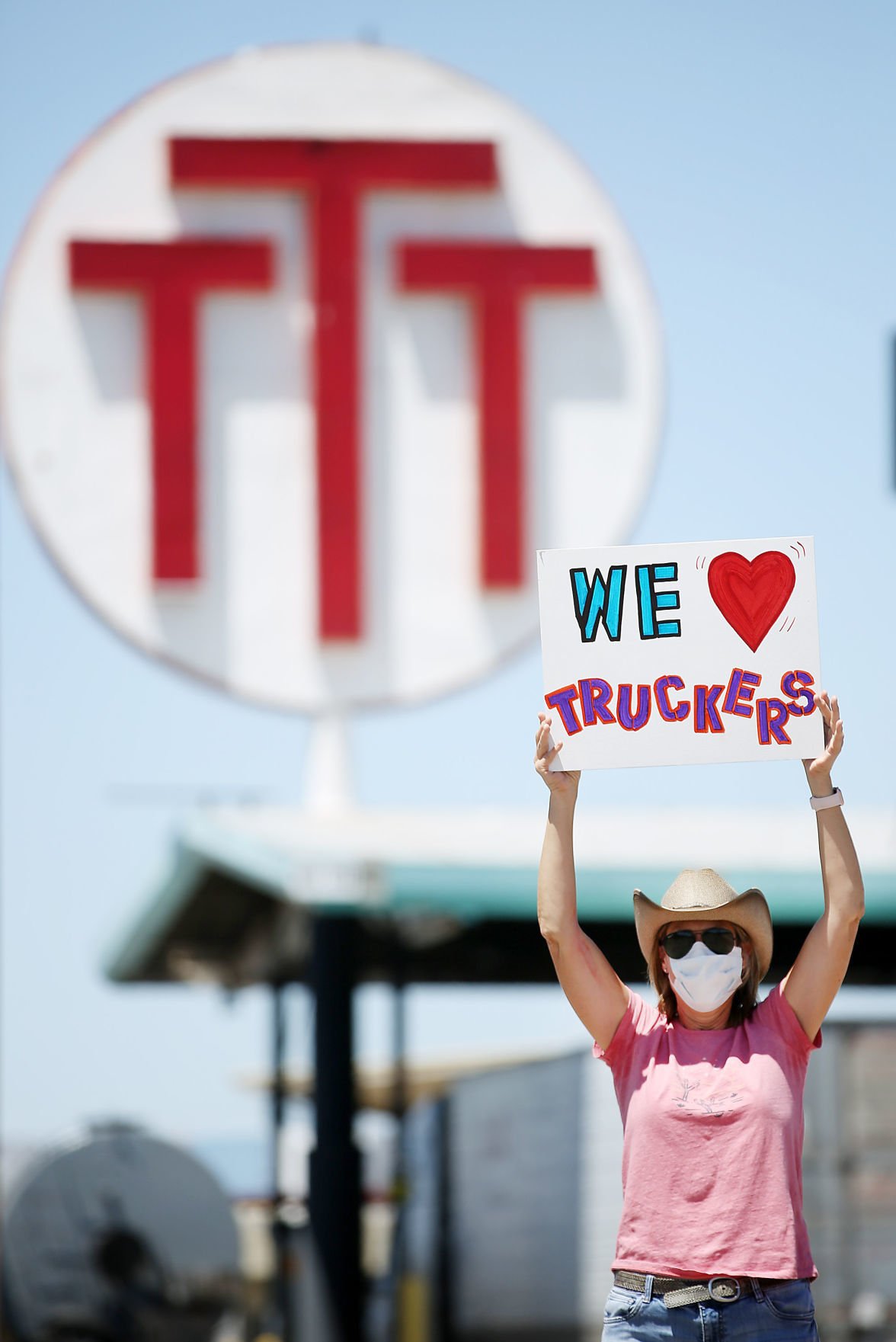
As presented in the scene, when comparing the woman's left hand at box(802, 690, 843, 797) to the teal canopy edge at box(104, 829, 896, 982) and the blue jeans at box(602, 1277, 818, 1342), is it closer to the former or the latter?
the blue jeans at box(602, 1277, 818, 1342)

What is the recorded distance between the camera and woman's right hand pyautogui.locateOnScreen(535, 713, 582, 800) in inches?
183

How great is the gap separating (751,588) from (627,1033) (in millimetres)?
1020

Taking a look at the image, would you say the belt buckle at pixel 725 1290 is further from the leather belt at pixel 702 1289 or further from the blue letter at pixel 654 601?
the blue letter at pixel 654 601

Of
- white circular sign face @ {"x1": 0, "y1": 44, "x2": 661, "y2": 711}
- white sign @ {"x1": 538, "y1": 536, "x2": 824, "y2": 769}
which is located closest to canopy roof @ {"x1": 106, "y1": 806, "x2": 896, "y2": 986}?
white circular sign face @ {"x1": 0, "y1": 44, "x2": 661, "y2": 711}

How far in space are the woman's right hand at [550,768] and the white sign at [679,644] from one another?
0.06m

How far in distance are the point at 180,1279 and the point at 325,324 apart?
738 centimetres

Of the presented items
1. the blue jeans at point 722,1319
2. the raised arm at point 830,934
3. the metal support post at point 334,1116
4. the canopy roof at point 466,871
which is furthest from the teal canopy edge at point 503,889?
the blue jeans at point 722,1319

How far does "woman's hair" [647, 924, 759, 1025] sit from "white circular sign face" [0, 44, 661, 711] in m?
12.1

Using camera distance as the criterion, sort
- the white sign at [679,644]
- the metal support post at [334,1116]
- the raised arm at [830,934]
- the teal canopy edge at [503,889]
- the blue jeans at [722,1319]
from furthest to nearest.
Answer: the metal support post at [334,1116]
the teal canopy edge at [503,889]
the white sign at [679,644]
the raised arm at [830,934]
the blue jeans at [722,1319]

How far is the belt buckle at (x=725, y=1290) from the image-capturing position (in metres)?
4.21

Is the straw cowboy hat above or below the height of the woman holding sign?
above

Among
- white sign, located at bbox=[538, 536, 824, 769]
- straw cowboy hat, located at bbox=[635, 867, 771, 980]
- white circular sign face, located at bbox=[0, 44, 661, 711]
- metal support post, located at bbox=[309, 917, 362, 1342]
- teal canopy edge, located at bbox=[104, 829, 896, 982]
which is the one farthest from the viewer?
white circular sign face, located at bbox=[0, 44, 661, 711]

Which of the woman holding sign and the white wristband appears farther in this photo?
the white wristband

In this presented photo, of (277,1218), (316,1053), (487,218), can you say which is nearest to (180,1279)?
(277,1218)
